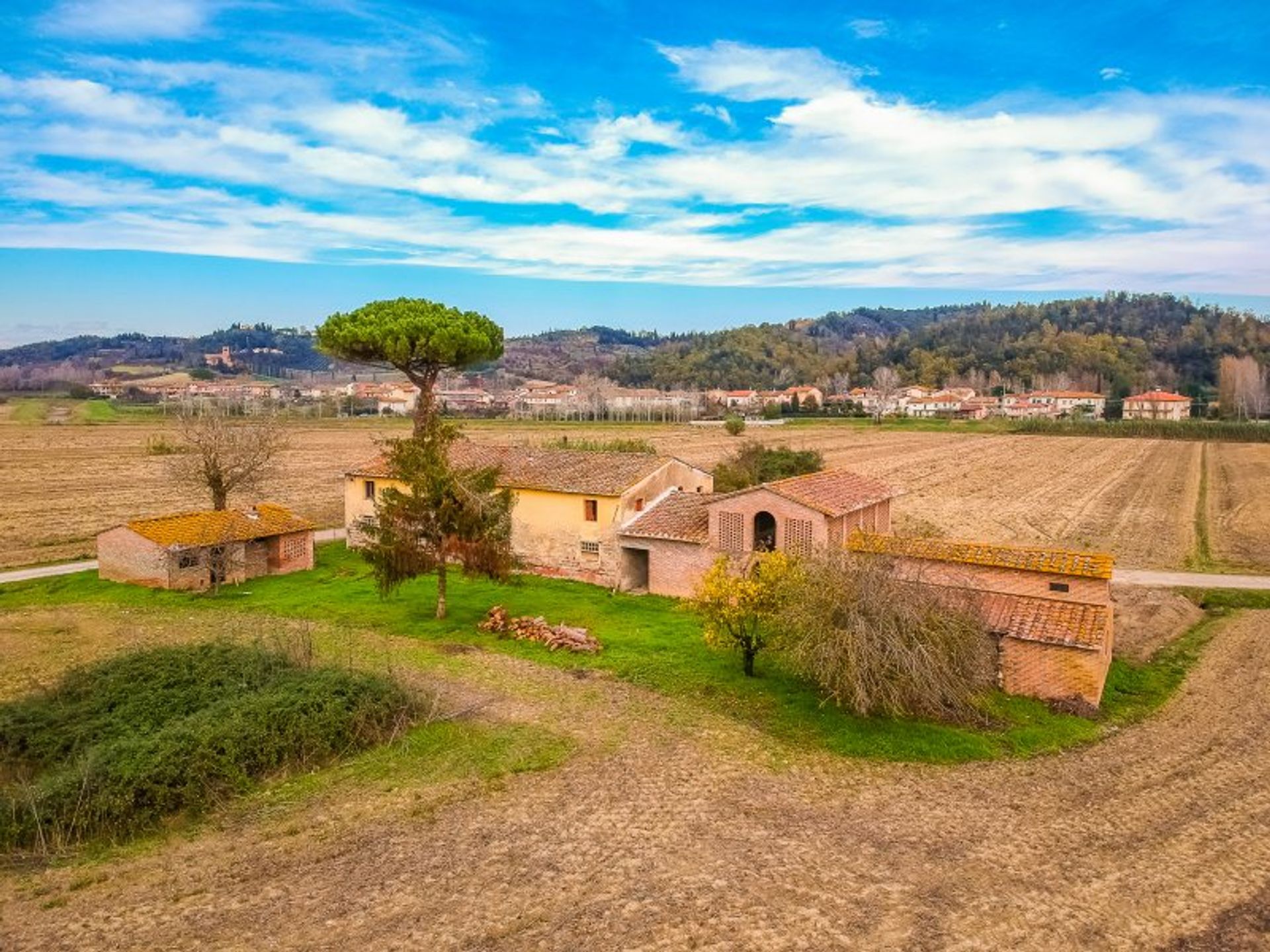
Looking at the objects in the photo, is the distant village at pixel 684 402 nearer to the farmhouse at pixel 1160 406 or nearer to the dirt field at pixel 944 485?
the farmhouse at pixel 1160 406

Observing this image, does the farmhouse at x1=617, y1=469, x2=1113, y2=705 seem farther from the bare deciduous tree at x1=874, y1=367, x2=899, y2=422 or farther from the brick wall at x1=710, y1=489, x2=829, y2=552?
the bare deciduous tree at x1=874, y1=367, x2=899, y2=422

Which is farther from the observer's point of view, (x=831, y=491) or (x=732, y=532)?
(x=831, y=491)

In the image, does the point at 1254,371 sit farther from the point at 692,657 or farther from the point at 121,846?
the point at 121,846

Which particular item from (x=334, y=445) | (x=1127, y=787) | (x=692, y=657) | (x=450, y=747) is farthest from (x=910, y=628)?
(x=334, y=445)

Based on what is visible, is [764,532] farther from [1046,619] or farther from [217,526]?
[217,526]

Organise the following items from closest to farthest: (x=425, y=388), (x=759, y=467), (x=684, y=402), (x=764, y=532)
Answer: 1. (x=764, y=532)
2. (x=425, y=388)
3. (x=759, y=467)
4. (x=684, y=402)

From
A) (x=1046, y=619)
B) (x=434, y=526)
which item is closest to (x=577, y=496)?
(x=434, y=526)
